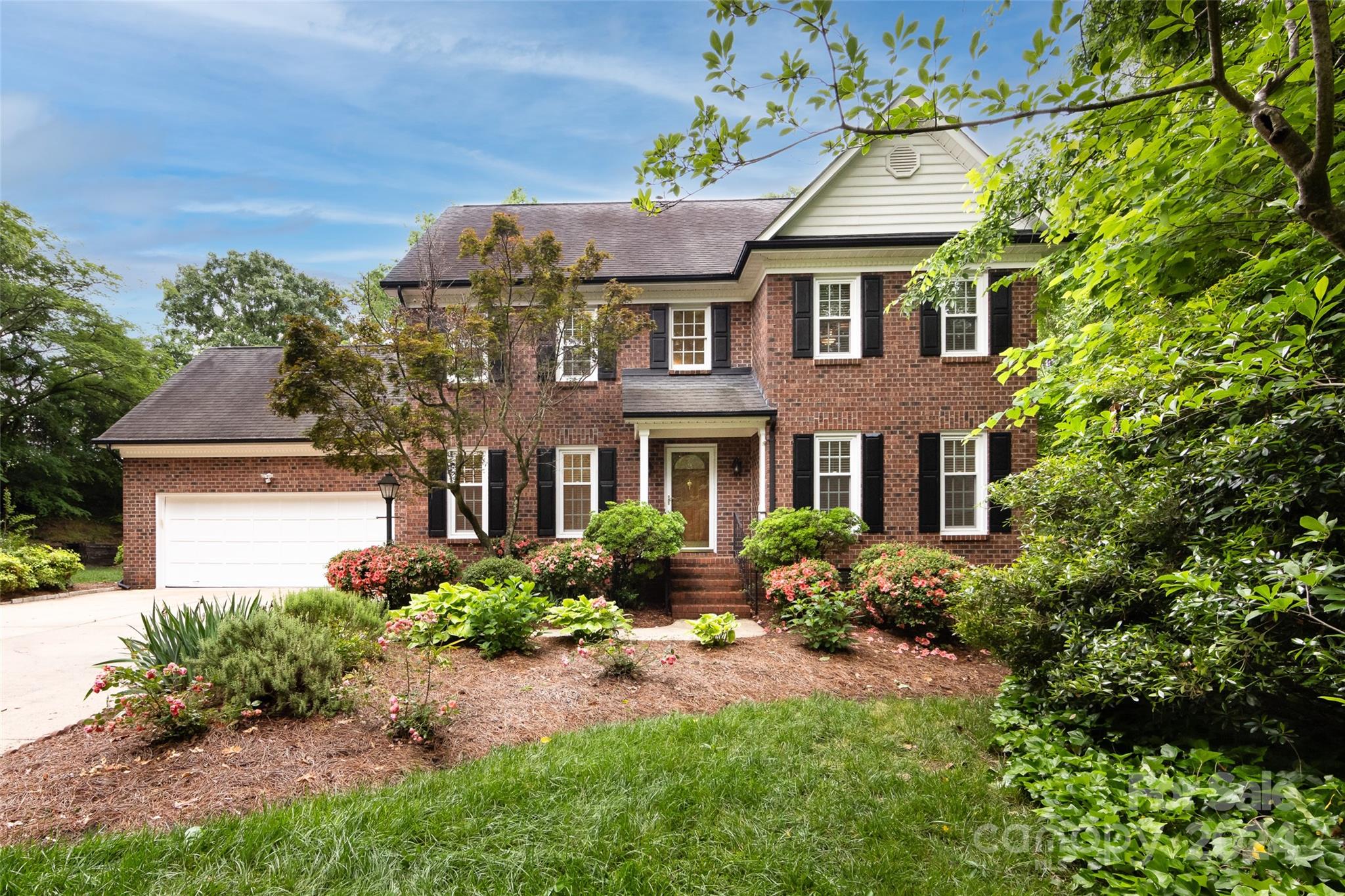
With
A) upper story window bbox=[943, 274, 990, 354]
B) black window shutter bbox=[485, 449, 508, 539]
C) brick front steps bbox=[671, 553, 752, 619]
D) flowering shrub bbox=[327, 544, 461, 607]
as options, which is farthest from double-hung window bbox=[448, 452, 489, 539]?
upper story window bbox=[943, 274, 990, 354]

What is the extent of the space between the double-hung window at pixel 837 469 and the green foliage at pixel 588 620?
471 centimetres

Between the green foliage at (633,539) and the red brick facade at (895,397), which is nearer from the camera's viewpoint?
the green foliage at (633,539)

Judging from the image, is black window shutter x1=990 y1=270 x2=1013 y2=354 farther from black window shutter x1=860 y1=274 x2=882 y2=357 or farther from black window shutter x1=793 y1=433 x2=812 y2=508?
black window shutter x1=793 y1=433 x2=812 y2=508

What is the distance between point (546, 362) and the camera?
32.3 feet

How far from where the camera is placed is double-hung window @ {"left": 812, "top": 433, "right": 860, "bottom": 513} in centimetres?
980

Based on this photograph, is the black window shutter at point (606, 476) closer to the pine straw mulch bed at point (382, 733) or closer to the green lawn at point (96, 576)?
the pine straw mulch bed at point (382, 733)

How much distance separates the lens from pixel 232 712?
389 centimetres

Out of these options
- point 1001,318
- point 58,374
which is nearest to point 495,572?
point 1001,318

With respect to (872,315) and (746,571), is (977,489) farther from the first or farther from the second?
(746,571)

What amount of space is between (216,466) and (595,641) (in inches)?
447

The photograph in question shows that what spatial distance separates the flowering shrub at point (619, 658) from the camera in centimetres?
538

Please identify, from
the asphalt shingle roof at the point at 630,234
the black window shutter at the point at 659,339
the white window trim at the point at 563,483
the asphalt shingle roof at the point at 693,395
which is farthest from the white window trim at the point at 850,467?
the white window trim at the point at 563,483

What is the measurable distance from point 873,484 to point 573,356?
5.67m

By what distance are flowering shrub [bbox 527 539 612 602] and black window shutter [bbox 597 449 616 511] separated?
2.09 m
